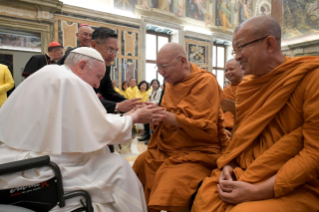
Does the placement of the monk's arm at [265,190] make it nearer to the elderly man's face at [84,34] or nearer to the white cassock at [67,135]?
the white cassock at [67,135]

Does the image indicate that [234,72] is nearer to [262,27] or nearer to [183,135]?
[183,135]

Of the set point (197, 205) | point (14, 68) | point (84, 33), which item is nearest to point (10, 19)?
point (14, 68)

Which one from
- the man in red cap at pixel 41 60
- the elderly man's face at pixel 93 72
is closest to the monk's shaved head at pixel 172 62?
the elderly man's face at pixel 93 72

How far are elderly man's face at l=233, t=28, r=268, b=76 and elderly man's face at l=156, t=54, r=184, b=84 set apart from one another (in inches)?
24.7

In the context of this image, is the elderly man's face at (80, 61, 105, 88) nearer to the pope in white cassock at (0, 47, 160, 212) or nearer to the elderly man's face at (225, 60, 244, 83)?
the pope in white cassock at (0, 47, 160, 212)

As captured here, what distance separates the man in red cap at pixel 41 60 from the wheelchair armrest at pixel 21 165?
98.3 inches

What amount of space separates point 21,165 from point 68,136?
0.30m

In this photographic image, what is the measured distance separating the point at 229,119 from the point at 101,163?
1813 millimetres

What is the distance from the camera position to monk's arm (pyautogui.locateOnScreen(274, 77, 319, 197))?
3.76ft

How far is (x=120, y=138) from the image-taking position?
5.12ft

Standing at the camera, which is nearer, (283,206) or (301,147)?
(283,206)

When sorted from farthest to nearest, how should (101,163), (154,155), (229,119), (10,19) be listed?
(10,19)
(229,119)
(154,155)
(101,163)

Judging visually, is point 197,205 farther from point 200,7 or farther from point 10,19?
point 200,7

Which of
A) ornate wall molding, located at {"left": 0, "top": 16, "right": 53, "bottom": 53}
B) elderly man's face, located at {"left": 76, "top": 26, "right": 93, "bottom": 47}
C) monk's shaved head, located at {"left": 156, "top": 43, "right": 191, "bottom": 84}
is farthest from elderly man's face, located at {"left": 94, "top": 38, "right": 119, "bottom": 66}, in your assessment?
ornate wall molding, located at {"left": 0, "top": 16, "right": 53, "bottom": 53}
